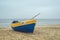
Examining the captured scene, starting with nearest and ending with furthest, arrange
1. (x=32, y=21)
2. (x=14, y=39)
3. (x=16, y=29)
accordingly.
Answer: (x=14, y=39), (x=32, y=21), (x=16, y=29)

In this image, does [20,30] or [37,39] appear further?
[20,30]

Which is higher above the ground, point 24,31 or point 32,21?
point 32,21

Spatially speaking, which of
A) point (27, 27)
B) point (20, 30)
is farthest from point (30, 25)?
point (20, 30)

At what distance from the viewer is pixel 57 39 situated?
46.2 ft

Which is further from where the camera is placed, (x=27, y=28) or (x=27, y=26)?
(x=27, y=28)

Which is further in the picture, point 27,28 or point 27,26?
point 27,28

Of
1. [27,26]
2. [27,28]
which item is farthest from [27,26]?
[27,28]

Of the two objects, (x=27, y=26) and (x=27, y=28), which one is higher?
(x=27, y=26)

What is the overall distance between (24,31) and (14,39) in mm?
5969

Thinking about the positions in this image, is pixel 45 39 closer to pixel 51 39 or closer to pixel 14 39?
pixel 51 39

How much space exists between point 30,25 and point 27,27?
0.44 m

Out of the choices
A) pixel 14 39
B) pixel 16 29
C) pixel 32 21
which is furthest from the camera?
pixel 16 29

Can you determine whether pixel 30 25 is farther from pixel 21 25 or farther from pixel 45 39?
pixel 45 39

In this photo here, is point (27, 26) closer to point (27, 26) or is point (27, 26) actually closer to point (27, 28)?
point (27, 26)
